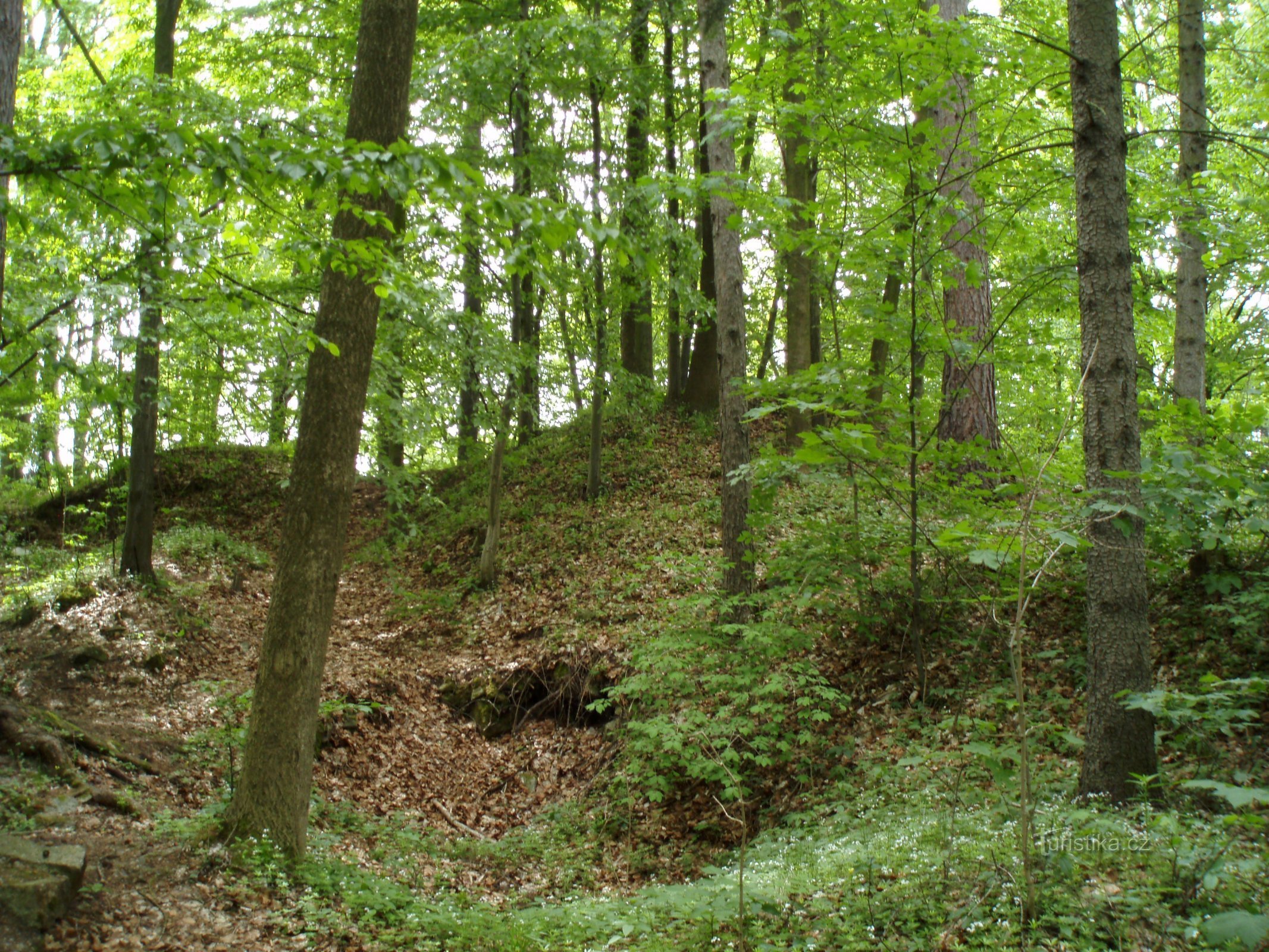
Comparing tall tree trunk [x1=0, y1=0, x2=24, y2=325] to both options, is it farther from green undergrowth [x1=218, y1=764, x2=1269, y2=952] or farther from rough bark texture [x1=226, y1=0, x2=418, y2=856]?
green undergrowth [x1=218, y1=764, x2=1269, y2=952]

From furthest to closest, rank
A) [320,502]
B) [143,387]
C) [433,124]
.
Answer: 1. [433,124]
2. [143,387]
3. [320,502]

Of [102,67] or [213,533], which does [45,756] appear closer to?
[213,533]

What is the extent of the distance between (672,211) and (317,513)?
12.6m

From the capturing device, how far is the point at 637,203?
914 cm

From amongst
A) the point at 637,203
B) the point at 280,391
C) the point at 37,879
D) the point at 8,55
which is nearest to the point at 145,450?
the point at 280,391

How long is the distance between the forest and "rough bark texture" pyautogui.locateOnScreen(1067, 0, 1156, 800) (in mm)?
28

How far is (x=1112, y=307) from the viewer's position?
4.08 m

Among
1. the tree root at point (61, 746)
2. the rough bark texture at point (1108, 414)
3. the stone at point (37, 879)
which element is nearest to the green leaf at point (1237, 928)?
the rough bark texture at point (1108, 414)

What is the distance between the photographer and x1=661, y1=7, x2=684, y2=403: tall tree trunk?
1077cm

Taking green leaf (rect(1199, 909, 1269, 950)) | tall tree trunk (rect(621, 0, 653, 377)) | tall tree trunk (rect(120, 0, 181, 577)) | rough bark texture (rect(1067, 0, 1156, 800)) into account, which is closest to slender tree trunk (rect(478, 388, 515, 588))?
tall tree trunk (rect(621, 0, 653, 377))

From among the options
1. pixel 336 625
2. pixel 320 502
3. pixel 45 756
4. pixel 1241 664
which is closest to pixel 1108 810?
pixel 1241 664

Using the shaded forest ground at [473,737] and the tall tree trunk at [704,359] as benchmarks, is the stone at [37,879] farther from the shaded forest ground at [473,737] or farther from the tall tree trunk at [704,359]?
the tall tree trunk at [704,359]

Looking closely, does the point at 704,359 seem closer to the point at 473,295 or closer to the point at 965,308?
the point at 473,295

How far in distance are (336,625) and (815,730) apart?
770 cm
